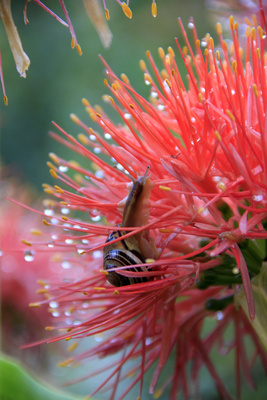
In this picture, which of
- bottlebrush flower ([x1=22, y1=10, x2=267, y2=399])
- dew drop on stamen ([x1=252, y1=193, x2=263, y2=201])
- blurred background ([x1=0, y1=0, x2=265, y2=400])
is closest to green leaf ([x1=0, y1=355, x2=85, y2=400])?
bottlebrush flower ([x1=22, y1=10, x2=267, y2=399])

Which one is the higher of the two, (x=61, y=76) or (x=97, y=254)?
(x=61, y=76)

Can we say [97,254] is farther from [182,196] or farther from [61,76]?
[61,76]

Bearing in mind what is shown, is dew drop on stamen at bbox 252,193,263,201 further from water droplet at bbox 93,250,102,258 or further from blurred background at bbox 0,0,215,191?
blurred background at bbox 0,0,215,191

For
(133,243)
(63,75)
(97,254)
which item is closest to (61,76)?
(63,75)

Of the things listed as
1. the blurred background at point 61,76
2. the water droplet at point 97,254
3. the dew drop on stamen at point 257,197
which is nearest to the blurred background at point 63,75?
the blurred background at point 61,76

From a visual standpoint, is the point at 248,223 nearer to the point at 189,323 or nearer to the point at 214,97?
the point at 214,97

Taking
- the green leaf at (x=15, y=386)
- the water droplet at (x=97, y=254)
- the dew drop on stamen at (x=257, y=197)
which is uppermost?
the water droplet at (x=97, y=254)

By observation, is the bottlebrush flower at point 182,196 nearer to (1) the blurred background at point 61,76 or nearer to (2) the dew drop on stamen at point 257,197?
(2) the dew drop on stamen at point 257,197
